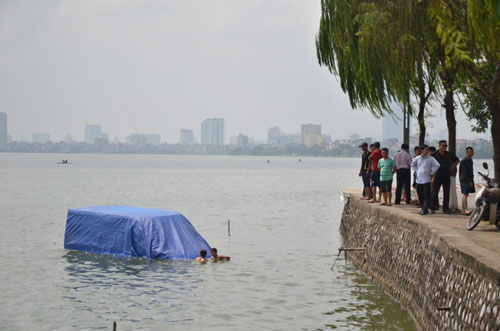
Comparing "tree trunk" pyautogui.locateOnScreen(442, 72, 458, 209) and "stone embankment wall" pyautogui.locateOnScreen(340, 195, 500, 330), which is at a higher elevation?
"tree trunk" pyautogui.locateOnScreen(442, 72, 458, 209)

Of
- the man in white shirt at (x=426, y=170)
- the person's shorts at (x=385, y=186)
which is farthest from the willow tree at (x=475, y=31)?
the person's shorts at (x=385, y=186)

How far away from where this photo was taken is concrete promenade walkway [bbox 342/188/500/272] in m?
9.88

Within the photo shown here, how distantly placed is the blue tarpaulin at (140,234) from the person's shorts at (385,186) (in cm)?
674

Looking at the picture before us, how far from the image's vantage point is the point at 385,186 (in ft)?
69.1

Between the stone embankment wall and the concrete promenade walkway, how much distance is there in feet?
0.33

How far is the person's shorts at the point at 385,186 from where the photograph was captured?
2097 cm

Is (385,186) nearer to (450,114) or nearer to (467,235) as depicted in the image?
(450,114)

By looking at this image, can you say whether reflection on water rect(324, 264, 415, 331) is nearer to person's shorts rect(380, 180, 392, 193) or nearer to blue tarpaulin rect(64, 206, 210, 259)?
person's shorts rect(380, 180, 392, 193)

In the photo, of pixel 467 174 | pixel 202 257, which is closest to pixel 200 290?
pixel 202 257

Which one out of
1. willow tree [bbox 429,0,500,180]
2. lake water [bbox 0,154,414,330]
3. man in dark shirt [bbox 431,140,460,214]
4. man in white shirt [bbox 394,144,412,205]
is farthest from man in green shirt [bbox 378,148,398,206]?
willow tree [bbox 429,0,500,180]

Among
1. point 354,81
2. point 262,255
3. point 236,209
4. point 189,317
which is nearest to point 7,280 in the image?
point 189,317

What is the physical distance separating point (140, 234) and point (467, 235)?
39.8 feet

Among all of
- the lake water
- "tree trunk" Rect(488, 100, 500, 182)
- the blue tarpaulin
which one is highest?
"tree trunk" Rect(488, 100, 500, 182)

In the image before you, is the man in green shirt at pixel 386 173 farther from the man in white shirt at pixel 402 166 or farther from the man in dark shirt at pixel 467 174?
the man in dark shirt at pixel 467 174
